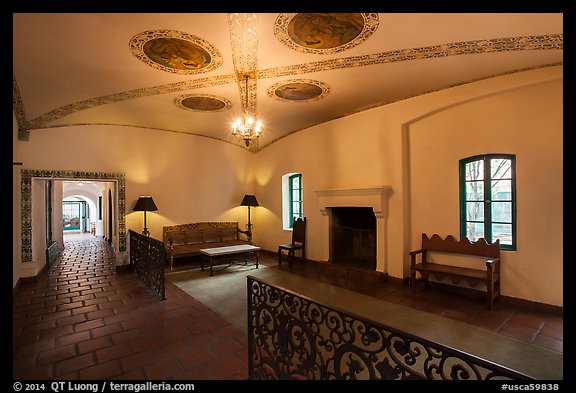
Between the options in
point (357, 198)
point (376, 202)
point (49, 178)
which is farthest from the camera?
point (49, 178)

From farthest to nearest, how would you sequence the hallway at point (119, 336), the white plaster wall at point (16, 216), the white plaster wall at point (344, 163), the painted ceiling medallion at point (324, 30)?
the white plaster wall at point (16, 216) < the white plaster wall at point (344, 163) < the painted ceiling medallion at point (324, 30) < the hallway at point (119, 336)

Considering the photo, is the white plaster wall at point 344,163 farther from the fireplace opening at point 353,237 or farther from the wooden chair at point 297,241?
the fireplace opening at point 353,237

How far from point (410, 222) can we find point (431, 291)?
1278 mm

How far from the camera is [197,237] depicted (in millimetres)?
7828

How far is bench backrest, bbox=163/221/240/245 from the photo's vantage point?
7.46 meters

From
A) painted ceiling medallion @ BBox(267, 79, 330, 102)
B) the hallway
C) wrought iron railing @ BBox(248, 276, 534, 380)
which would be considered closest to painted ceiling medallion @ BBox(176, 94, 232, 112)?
painted ceiling medallion @ BBox(267, 79, 330, 102)

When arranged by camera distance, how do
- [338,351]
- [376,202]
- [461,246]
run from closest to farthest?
[338,351] < [461,246] < [376,202]

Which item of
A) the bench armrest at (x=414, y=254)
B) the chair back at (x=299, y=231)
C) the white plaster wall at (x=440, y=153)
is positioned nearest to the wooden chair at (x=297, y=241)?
the chair back at (x=299, y=231)

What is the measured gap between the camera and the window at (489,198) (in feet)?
14.5

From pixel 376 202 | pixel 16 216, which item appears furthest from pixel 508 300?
pixel 16 216

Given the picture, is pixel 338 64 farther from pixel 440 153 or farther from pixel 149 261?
pixel 149 261

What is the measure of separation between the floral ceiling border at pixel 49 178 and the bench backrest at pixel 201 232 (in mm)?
1029

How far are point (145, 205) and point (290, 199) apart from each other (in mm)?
3740

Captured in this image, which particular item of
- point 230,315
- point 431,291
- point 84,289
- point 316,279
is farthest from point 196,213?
point 431,291
